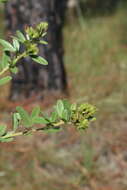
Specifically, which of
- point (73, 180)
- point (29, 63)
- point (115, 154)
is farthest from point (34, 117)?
point (29, 63)

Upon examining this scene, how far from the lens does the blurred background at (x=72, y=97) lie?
404 cm

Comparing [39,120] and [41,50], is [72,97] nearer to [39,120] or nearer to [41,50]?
[41,50]

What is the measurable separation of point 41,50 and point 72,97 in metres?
0.59

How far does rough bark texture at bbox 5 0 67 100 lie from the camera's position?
478cm

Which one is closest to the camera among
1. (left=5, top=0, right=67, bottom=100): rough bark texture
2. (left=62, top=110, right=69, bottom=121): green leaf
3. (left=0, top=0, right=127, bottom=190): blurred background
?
(left=62, top=110, right=69, bottom=121): green leaf

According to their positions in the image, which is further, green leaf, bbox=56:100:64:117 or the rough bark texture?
the rough bark texture

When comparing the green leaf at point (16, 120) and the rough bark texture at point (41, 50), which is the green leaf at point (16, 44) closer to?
the green leaf at point (16, 120)

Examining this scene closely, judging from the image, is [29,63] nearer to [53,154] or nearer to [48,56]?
[48,56]

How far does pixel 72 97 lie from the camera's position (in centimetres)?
511

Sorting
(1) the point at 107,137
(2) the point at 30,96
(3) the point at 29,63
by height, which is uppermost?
(3) the point at 29,63

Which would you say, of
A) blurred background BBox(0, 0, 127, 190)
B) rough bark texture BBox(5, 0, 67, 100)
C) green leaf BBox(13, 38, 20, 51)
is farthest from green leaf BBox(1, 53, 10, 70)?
rough bark texture BBox(5, 0, 67, 100)

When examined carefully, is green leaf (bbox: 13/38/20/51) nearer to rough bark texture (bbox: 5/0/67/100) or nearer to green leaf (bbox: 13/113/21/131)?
green leaf (bbox: 13/113/21/131)

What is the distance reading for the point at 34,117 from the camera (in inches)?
41.1

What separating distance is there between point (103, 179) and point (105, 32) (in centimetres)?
267
